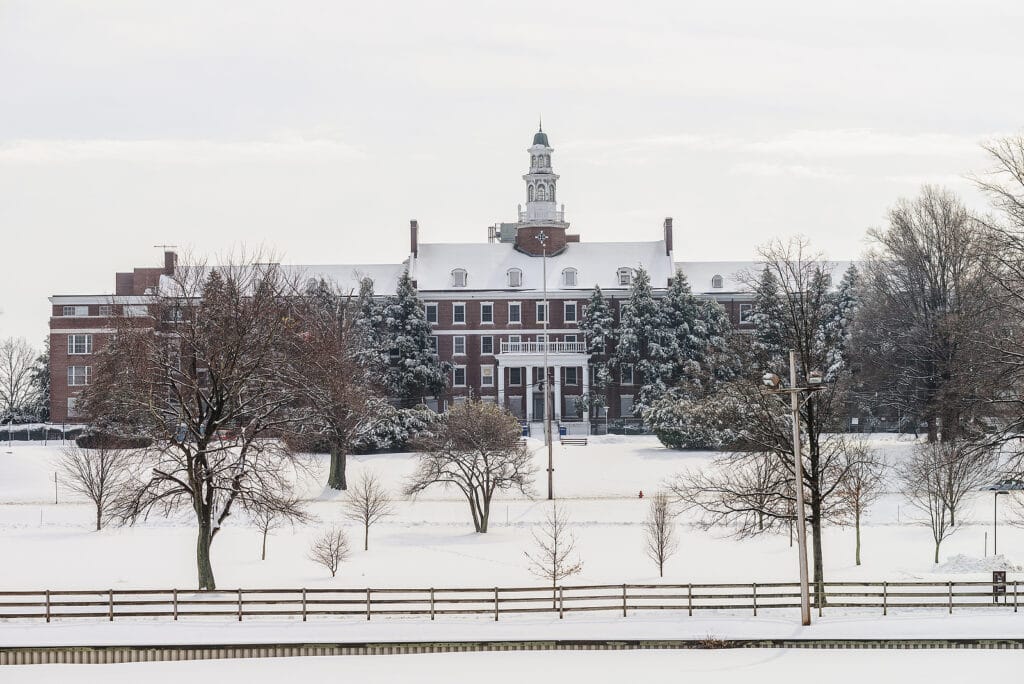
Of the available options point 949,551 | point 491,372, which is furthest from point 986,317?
point 491,372

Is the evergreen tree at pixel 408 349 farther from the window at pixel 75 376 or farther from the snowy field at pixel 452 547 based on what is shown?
the window at pixel 75 376

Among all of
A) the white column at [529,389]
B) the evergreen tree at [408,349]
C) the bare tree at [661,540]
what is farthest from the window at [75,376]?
the bare tree at [661,540]

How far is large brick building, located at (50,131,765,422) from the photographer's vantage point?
91.4m

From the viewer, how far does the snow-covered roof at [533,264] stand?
96312 millimetres

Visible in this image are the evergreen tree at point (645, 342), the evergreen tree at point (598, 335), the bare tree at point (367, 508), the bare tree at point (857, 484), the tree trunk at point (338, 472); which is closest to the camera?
the bare tree at point (857, 484)

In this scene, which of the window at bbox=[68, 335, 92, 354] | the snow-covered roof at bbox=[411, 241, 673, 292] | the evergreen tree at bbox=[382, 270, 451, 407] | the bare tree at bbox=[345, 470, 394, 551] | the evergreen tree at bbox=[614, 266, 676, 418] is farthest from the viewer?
the snow-covered roof at bbox=[411, 241, 673, 292]

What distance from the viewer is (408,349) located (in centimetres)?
8125

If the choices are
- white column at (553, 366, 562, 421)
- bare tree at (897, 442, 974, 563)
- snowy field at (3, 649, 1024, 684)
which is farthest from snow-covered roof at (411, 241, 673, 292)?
snowy field at (3, 649, 1024, 684)

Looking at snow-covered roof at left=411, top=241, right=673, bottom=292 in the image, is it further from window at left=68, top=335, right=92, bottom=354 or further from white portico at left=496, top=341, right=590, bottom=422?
window at left=68, top=335, right=92, bottom=354

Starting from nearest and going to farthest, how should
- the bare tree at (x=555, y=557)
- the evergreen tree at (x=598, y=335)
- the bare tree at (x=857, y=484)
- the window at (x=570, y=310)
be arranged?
the bare tree at (x=857, y=484), the bare tree at (x=555, y=557), the evergreen tree at (x=598, y=335), the window at (x=570, y=310)

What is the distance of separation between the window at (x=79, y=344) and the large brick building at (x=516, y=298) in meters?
0.07

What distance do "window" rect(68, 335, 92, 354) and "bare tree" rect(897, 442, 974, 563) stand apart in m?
58.2

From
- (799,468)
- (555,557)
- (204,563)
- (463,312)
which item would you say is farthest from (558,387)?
(799,468)

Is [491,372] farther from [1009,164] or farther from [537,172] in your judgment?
[1009,164]
